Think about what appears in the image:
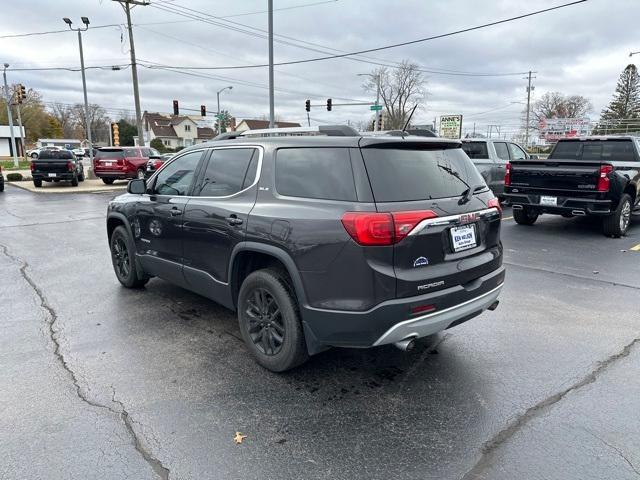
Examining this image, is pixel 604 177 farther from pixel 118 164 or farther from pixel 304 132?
pixel 118 164

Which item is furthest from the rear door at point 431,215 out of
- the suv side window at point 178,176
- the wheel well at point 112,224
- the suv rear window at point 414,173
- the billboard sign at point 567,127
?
the billboard sign at point 567,127

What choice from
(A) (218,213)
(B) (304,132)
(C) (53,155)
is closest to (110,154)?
(C) (53,155)

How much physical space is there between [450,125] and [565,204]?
24.2 m

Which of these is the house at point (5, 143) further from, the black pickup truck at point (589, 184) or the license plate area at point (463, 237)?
the license plate area at point (463, 237)

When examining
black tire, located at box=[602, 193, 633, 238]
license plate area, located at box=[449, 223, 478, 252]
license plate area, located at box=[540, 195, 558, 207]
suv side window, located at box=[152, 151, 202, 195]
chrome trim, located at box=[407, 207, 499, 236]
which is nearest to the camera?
chrome trim, located at box=[407, 207, 499, 236]

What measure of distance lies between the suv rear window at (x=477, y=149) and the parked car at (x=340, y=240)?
10.0 metres

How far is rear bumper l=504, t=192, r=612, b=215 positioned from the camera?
839 centimetres

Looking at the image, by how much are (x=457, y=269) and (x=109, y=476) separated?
2467 mm

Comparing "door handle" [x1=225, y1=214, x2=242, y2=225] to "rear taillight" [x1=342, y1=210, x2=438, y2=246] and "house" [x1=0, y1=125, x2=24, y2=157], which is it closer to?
"rear taillight" [x1=342, y1=210, x2=438, y2=246]

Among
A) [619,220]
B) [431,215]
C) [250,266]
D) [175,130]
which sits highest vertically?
[175,130]

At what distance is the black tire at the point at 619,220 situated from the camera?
8680 millimetres

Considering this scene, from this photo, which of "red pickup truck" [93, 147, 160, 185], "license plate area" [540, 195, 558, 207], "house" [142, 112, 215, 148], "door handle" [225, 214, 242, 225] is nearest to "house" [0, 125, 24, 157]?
"house" [142, 112, 215, 148]

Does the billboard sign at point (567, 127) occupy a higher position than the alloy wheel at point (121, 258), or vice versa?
the billboard sign at point (567, 127)

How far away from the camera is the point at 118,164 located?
2105 centimetres
